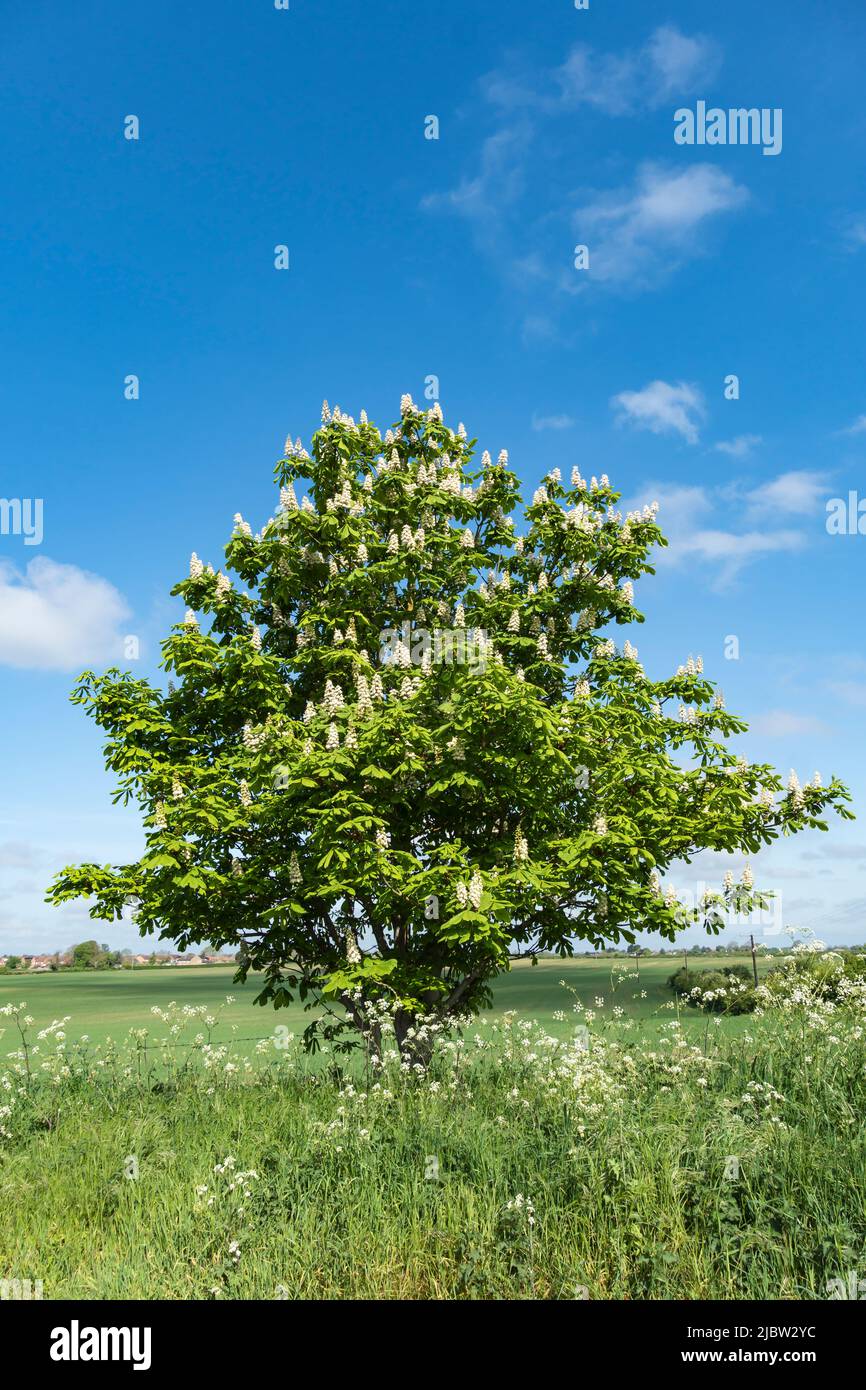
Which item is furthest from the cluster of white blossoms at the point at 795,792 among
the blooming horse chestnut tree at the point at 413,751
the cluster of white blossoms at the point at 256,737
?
the cluster of white blossoms at the point at 256,737

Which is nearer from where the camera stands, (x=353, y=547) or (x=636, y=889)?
(x=636, y=889)

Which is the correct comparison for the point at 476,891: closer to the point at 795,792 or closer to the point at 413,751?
the point at 413,751

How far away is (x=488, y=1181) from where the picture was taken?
8109mm

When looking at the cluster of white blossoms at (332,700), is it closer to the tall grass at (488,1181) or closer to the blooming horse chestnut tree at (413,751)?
the blooming horse chestnut tree at (413,751)

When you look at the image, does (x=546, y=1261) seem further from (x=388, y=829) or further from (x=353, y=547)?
(x=353, y=547)

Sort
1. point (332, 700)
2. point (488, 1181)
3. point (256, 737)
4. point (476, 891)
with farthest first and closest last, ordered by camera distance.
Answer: point (256, 737) → point (332, 700) → point (476, 891) → point (488, 1181)

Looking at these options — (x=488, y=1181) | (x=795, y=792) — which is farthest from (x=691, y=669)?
(x=488, y=1181)

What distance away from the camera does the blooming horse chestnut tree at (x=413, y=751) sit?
12898mm

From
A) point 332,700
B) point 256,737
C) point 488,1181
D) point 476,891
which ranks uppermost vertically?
point 332,700

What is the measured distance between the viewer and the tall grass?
23.2ft

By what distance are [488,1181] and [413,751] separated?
6401mm
